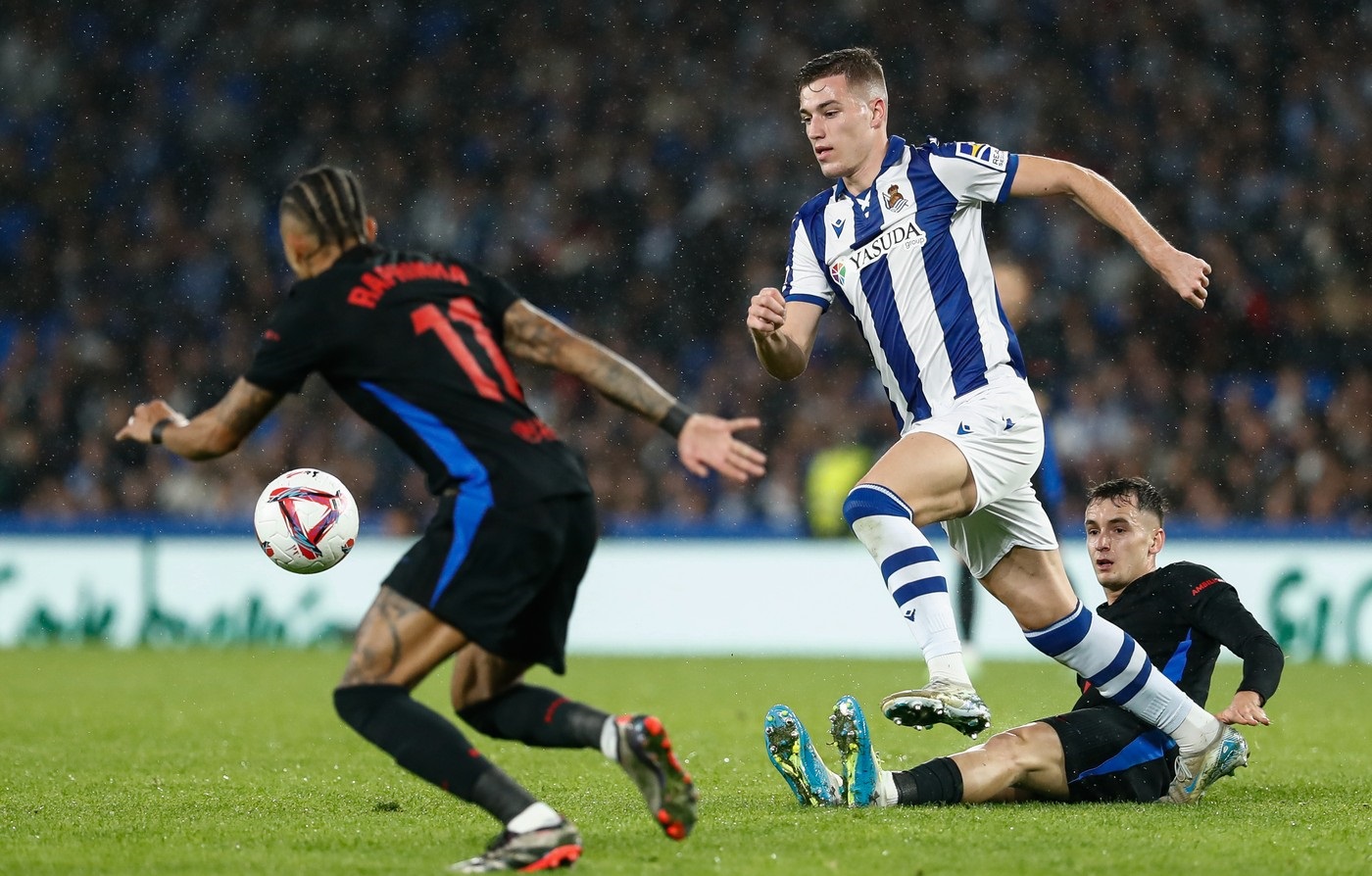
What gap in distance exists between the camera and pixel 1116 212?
549 cm

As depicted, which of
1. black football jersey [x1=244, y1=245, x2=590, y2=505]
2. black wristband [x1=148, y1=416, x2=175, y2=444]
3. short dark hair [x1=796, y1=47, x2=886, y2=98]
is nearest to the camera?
black football jersey [x1=244, y1=245, x2=590, y2=505]

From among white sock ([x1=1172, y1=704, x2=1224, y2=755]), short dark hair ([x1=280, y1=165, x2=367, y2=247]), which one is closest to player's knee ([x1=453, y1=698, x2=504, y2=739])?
short dark hair ([x1=280, y1=165, x2=367, y2=247])

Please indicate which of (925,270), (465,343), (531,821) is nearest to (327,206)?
(465,343)

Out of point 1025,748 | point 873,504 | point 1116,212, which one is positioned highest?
point 1116,212

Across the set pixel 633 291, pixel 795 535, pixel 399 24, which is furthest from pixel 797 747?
pixel 399 24

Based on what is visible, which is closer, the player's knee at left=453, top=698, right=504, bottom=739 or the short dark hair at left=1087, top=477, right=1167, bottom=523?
the player's knee at left=453, top=698, right=504, bottom=739

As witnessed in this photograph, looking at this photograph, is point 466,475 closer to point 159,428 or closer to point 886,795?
point 159,428

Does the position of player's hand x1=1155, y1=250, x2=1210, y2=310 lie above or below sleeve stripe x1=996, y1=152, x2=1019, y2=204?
below

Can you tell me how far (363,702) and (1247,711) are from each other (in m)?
2.80

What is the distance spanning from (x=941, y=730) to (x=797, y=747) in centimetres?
319

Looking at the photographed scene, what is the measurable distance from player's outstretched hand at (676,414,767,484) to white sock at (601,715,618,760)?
68 centimetres

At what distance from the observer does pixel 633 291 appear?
58.6ft

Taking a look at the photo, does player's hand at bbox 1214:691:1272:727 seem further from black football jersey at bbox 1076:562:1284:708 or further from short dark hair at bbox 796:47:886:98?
short dark hair at bbox 796:47:886:98

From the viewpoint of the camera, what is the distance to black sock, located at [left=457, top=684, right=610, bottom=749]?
4.30m
